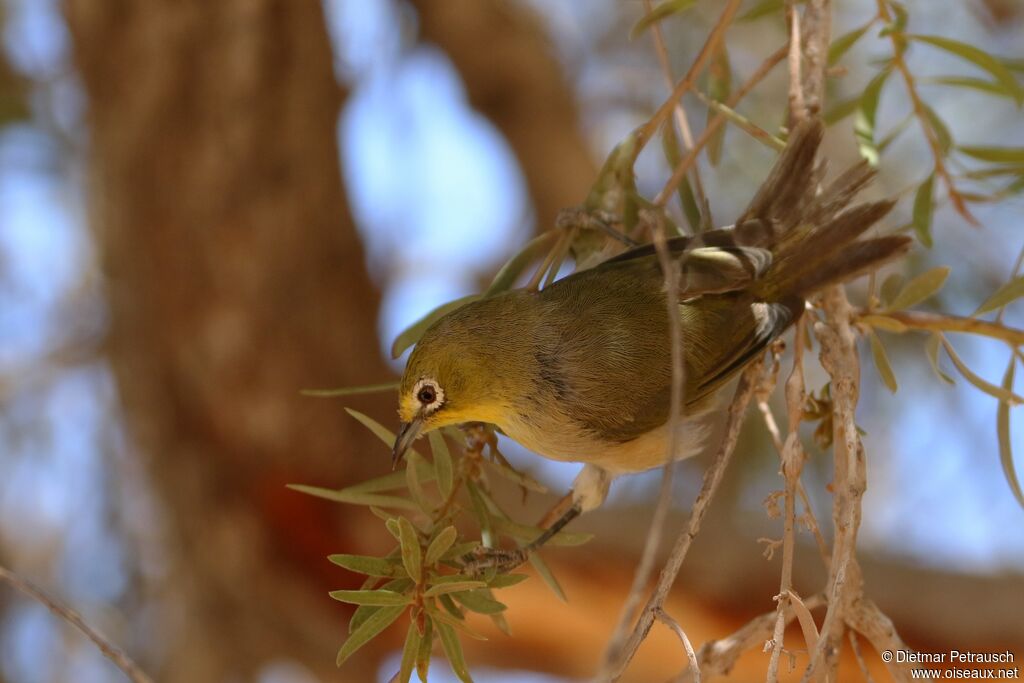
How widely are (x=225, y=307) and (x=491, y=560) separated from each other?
10.1 feet

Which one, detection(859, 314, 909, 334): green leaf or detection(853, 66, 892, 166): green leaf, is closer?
detection(859, 314, 909, 334): green leaf

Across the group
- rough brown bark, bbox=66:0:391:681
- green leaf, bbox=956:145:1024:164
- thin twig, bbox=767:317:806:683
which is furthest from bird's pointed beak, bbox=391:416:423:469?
rough brown bark, bbox=66:0:391:681

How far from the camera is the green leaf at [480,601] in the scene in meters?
1.81

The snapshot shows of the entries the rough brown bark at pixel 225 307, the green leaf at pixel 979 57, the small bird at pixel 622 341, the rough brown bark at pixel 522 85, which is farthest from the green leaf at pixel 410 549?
the rough brown bark at pixel 522 85

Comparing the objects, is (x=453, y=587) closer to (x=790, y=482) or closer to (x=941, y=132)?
(x=790, y=482)

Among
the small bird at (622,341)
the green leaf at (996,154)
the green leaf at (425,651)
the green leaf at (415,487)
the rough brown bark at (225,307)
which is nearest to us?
the green leaf at (425,651)

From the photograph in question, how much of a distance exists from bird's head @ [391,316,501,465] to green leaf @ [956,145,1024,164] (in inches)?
53.1

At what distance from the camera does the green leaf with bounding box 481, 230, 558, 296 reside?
7.57 feet

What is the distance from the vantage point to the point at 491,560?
6.94 ft

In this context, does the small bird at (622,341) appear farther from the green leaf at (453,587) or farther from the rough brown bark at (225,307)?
the rough brown bark at (225,307)

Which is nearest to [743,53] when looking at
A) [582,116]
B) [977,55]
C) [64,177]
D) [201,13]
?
[582,116]

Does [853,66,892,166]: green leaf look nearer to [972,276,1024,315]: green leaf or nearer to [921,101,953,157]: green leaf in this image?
[921,101,953,157]: green leaf

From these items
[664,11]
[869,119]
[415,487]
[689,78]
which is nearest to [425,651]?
[415,487]

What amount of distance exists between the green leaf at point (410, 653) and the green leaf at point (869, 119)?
1490mm
